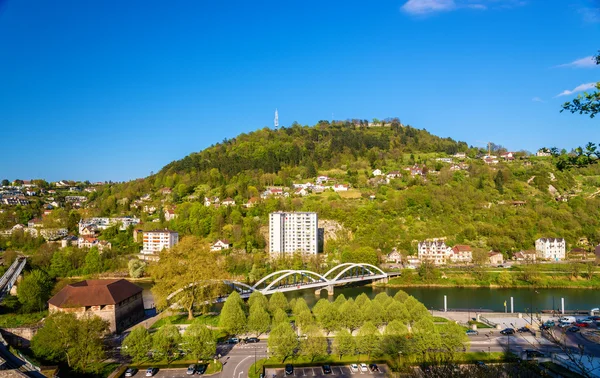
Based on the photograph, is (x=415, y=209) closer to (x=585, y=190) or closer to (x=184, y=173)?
(x=585, y=190)

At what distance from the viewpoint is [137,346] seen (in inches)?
612

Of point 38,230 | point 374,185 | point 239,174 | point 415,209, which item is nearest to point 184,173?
point 239,174

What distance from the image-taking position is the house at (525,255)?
39800 mm

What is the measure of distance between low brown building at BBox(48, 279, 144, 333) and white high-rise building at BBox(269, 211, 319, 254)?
21097 mm

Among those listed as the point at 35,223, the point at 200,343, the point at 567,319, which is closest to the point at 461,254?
the point at 567,319

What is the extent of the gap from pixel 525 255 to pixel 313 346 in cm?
3224

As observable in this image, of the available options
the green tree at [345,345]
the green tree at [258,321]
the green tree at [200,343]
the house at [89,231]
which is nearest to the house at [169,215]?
the house at [89,231]

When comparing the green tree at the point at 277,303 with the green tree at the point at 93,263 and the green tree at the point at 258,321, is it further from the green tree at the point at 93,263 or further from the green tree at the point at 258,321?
the green tree at the point at 93,263

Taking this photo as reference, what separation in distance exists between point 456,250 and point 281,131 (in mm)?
58049

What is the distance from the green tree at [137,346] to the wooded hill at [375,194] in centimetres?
2396

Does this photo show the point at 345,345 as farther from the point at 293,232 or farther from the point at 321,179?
the point at 321,179

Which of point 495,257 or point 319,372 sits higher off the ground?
point 495,257

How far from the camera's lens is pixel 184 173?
73.2 m

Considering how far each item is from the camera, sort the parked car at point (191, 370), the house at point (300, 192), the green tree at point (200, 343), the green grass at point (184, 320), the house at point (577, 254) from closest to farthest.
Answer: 1. the parked car at point (191, 370)
2. the green tree at point (200, 343)
3. the green grass at point (184, 320)
4. the house at point (577, 254)
5. the house at point (300, 192)
